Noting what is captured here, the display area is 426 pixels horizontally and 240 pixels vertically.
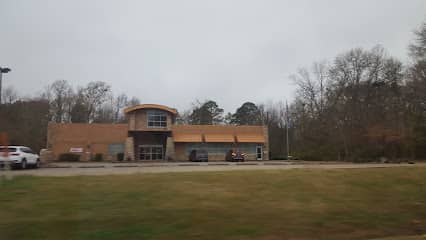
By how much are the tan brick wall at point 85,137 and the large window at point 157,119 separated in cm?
317

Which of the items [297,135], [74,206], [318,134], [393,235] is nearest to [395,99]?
[318,134]

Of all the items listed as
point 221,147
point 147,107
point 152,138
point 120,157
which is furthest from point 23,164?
point 221,147

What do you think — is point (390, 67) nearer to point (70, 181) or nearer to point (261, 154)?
point (261, 154)

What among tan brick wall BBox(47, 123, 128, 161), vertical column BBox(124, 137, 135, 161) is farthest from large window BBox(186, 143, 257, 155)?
tan brick wall BBox(47, 123, 128, 161)

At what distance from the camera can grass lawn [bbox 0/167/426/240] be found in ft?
28.9

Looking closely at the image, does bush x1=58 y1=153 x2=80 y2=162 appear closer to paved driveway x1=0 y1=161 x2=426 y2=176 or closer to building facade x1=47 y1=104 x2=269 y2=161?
building facade x1=47 y1=104 x2=269 y2=161

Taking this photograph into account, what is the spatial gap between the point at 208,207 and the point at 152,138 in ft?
156

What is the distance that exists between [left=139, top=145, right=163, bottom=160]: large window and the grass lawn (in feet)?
Result: 140

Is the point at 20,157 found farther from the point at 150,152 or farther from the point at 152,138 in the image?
the point at 152,138

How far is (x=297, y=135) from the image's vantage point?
70250 millimetres

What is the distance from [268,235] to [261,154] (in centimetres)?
5054

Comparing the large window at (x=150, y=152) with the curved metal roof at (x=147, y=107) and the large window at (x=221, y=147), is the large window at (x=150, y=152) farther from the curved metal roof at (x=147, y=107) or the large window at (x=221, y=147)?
the curved metal roof at (x=147, y=107)

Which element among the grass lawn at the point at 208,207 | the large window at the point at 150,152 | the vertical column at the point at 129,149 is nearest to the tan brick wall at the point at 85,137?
the vertical column at the point at 129,149

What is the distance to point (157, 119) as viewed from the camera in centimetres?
5616
